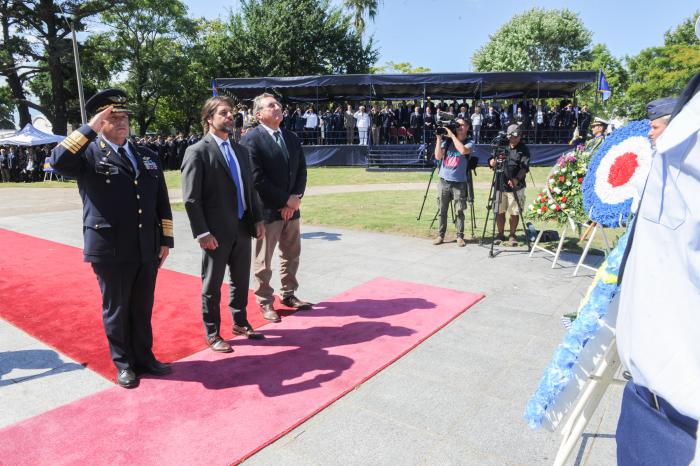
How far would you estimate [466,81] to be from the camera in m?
18.2

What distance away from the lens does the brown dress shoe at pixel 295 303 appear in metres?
4.94

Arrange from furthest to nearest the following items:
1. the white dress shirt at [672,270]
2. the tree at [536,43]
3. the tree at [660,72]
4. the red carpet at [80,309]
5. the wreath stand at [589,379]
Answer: the tree at [536,43] → the tree at [660,72] → the red carpet at [80,309] → the wreath stand at [589,379] → the white dress shirt at [672,270]

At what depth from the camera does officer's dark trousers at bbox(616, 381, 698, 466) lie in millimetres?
1196

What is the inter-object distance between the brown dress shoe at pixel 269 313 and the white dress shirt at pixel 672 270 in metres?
3.77

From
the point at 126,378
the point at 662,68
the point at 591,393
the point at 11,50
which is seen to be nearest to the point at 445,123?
the point at 126,378

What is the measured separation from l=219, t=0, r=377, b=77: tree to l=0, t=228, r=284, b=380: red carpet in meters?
29.3

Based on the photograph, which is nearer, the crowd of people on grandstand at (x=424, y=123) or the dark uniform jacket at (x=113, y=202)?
the dark uniform jacket at (x=113, y=202)

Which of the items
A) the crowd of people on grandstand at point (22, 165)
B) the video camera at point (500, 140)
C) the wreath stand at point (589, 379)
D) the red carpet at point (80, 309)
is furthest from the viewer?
the crowd of people on grandstand at point (22, 165)

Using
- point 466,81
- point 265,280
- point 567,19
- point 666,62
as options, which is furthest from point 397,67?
point 265,280

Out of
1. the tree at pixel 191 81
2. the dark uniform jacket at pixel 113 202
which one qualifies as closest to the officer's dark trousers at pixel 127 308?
the dark uniform jacket at pixel 113 202

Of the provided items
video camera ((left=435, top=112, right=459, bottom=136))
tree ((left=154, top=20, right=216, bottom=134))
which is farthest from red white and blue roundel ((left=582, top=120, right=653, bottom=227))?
tree ((left=154, top=20, right=216, bottom=134))

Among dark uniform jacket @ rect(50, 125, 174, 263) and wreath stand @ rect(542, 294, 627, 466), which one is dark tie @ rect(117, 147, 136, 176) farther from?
wreath stand @ rect(542, 294, 627, 466)

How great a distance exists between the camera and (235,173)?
4012 mm

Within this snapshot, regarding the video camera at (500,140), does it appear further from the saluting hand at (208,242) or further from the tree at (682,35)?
the tree at (682,35)
